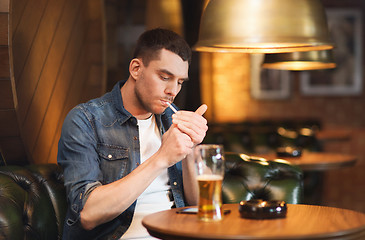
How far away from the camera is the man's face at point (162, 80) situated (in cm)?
199

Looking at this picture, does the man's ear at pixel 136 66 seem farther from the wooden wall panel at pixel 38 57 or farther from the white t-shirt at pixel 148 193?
the wooden wall panel at pixel 38 57

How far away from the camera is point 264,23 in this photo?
1.43 metres

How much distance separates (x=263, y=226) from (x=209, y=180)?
199 millimetres

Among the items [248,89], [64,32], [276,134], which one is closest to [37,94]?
[64,32]

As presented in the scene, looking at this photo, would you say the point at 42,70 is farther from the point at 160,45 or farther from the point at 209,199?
the point at 209,199

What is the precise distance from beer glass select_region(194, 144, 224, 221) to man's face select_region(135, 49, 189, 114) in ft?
1.51

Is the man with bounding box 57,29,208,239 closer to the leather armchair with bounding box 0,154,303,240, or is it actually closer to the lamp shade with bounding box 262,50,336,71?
the leather armchair with bounding box 0,154,303,240

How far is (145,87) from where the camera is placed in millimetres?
2020

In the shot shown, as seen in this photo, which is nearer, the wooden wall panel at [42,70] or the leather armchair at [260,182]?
the wooden wall panel at [42,70]

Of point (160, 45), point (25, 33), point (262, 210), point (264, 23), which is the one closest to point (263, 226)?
point (262, 210)

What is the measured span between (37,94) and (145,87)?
0.55 m

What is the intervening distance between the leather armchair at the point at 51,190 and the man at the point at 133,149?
5.8 inches

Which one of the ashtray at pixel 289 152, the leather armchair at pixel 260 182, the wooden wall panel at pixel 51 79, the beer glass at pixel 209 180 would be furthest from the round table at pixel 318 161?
the beer glass at pixel 209 180

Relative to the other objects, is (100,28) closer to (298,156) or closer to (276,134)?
(298,156)
